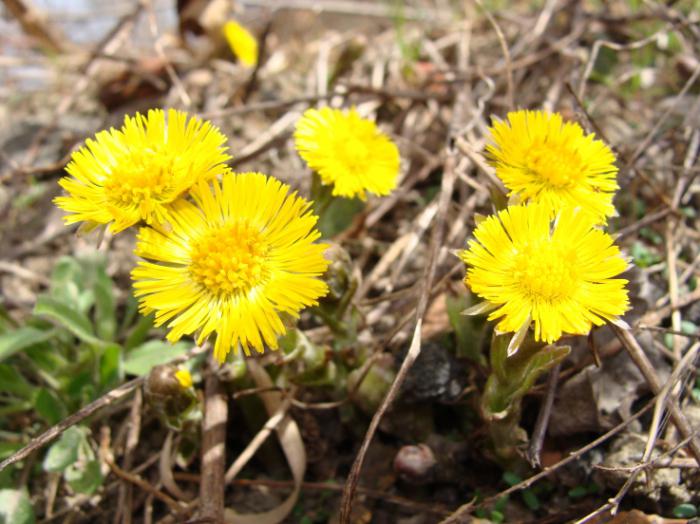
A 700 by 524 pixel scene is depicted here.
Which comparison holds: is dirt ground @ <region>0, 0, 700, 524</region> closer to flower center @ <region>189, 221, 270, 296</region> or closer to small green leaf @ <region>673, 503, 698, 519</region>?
small green leaf @ <region>673, 503, 698, 519</region>

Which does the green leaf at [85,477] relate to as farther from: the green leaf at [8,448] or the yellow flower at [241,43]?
the yellow flower at [241,43]

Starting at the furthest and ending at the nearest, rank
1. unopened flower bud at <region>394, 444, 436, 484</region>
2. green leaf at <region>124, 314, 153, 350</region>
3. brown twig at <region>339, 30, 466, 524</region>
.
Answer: green leaf at <region>124, 314, 153, 350</region>
unopened flower bud at <region>394, 444, 436, 484</region>
brown twig at <region>339, 30, 466, 524</region>

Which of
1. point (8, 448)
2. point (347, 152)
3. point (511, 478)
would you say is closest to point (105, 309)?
point (8, 448)

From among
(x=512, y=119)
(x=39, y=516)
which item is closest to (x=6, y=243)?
(x=39, y=516)

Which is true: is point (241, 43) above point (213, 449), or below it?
above

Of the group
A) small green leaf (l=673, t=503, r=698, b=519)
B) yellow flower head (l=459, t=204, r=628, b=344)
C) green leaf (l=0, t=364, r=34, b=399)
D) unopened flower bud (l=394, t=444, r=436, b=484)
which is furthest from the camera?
green leaf (l=0, t=364, r=34, b=399)

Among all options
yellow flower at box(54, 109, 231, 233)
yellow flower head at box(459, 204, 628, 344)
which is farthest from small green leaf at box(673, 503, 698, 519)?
yellow flower at box(54, 109, 231, 233)

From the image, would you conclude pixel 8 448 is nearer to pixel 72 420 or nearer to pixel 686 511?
pixel 72 420
